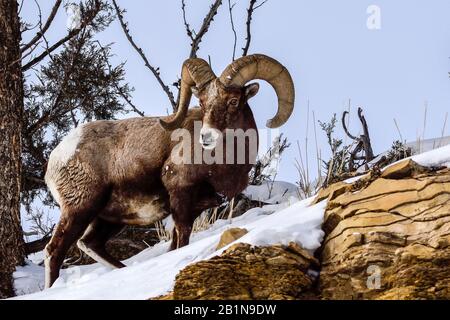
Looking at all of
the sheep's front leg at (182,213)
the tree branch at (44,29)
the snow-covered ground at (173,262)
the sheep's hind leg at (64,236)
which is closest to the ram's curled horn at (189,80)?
the sheep's front leg at (182,213)

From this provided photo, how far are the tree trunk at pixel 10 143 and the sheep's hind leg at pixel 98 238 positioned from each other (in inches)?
34.3

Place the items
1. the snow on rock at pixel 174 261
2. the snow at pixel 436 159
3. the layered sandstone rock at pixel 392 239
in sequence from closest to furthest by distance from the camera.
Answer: the layered sandstone rock at pixel 392 239 < the snow on rock at pixel 174 261 < the snow at pixel 436 159

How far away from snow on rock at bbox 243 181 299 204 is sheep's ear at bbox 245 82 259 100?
363 centimetres

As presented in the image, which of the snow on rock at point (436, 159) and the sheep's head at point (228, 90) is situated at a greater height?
the sheep's head at point (228, 90)

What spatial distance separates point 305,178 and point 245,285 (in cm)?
355

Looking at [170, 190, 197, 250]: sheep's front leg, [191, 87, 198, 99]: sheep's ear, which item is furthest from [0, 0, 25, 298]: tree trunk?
[191, 87, 198, 99]: sheep's ear

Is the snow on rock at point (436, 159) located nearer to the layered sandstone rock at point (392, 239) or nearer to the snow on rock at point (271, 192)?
the layered sandstone rock at point (392, 239)

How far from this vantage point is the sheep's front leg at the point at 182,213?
6.48 meters

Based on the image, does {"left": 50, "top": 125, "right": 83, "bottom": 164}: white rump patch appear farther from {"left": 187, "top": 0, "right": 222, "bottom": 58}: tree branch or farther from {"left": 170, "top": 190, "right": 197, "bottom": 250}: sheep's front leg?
{"left": 187, "top": 0, "right": 222, "bottom": 58}: tree branch

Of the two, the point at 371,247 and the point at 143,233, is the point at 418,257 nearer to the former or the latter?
the point at 371,247

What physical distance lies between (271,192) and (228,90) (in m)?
4.45

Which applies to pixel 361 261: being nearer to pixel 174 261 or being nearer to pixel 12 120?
pixel 174 261

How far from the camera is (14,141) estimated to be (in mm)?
8008

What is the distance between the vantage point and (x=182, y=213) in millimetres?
6477
